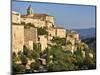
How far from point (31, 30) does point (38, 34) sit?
93mm

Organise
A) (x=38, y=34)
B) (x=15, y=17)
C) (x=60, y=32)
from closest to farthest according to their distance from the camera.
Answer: (x=15, y=17) → (x=38, y=34) → (x=60, y=32)

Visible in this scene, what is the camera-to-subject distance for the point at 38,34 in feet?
9.59

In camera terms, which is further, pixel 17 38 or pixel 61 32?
pixel 61 32

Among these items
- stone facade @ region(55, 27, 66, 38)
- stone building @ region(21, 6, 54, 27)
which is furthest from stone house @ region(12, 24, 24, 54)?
stone facade @ region(55, 27, 66, 38)

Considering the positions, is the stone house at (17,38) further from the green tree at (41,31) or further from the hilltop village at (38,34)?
the green tree at (41,31)

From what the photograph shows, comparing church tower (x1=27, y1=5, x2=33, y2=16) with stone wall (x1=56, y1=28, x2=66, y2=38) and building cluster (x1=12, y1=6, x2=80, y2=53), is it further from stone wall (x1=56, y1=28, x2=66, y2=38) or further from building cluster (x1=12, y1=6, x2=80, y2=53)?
stone wall (x1=56, y1=28, x2=66, y2=38)

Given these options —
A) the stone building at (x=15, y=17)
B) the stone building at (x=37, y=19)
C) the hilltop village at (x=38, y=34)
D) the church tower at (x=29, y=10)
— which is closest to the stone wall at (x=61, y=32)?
the hilltop village at (x=38, y=34)

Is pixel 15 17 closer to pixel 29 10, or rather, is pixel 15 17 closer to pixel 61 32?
pixel 29 10

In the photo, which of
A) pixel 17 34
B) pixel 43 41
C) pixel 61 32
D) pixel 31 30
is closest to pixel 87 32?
pixel 61 32

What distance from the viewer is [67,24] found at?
308 centimetres

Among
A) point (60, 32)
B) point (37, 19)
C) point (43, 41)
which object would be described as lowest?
point (43, 41)

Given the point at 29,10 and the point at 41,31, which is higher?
the point at 29,10

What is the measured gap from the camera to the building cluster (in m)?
2.81

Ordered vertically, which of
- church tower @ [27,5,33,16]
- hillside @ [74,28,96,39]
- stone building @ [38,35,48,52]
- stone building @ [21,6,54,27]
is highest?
church tower @ [27,5,33,16]
